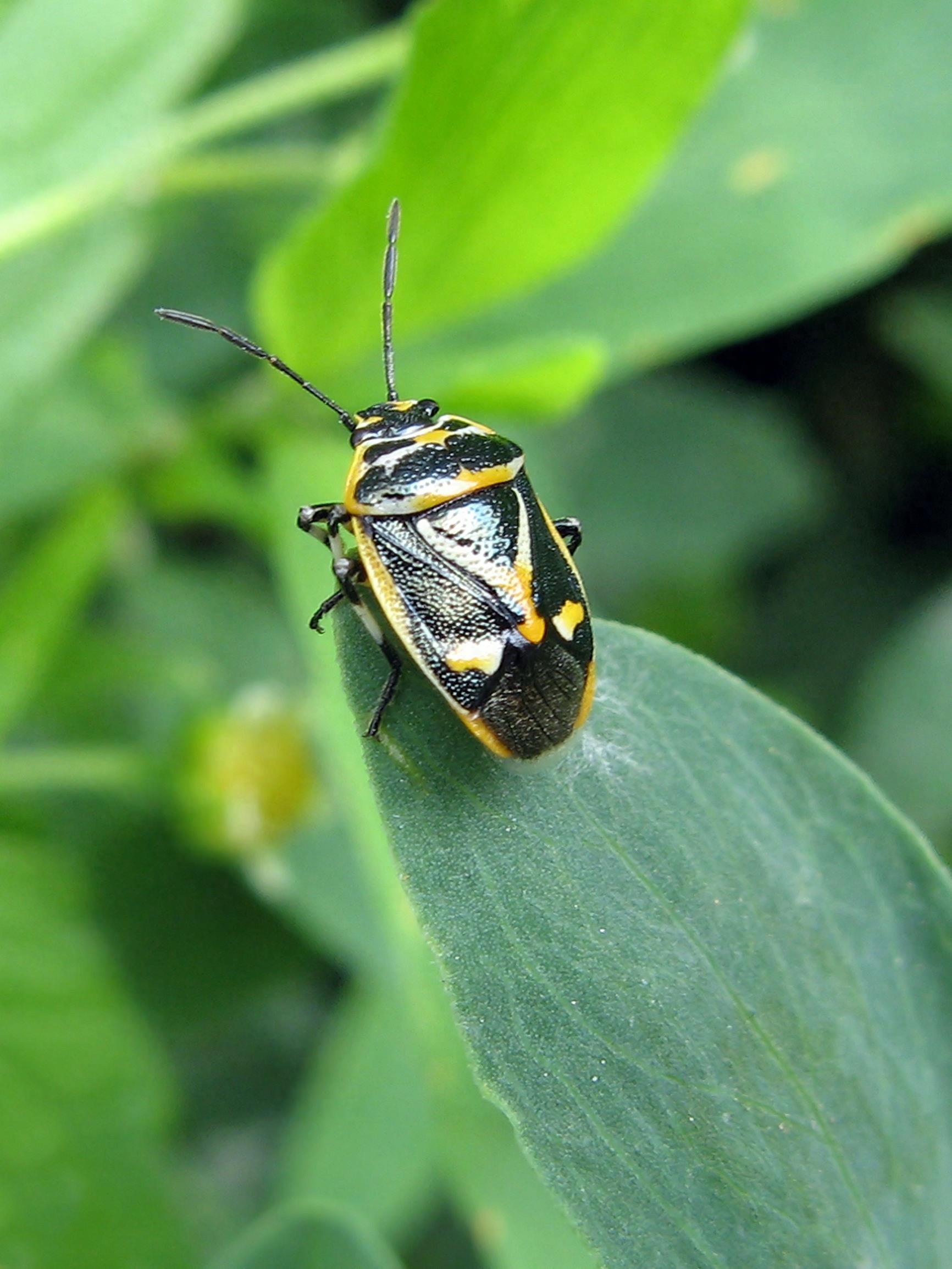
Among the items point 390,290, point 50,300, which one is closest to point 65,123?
point 50,300

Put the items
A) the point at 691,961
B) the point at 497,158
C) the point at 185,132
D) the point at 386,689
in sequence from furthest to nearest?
the point at 185,132, the point at 497,158, the point at 386,689, the point at 691,961

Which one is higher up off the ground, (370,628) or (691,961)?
(370,628)

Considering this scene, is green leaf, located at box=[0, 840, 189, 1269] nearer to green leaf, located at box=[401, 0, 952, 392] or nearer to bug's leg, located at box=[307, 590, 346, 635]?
bug's leg, located at box=[307, 590, 346, 635]

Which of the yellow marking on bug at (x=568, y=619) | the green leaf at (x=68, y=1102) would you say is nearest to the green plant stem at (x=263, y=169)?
the yellow marking on bug at (x=568, y=619)

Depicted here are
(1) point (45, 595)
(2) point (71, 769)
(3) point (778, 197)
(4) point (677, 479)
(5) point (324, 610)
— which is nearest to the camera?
(5) point (324, 610)

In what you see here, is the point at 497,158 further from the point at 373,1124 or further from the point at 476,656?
the point at 373,1124

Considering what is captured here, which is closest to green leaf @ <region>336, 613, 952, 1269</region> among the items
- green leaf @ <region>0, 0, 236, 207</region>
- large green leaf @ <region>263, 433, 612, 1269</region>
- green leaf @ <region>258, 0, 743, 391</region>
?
large green leaf @ <region>263, 433, 612, 1269</region>

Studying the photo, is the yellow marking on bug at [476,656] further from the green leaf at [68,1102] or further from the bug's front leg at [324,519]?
the green leaf at [68,1102]
